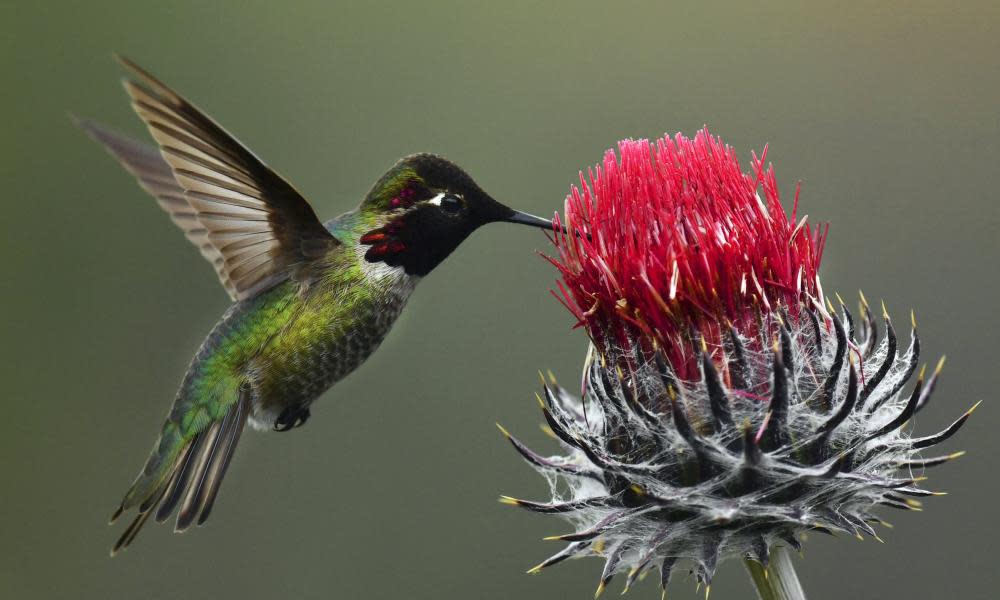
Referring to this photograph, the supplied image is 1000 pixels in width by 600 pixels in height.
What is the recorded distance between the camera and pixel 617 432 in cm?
320

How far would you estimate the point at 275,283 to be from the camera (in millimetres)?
4004

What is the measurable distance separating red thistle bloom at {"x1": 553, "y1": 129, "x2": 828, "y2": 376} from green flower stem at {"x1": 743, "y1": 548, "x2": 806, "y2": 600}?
571 millimetres

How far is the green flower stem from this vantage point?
284 cm

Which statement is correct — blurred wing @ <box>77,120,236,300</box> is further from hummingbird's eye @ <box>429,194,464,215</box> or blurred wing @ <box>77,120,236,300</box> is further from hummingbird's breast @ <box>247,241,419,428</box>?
hummingbird's eye @ <box>429,194,464,215</box>

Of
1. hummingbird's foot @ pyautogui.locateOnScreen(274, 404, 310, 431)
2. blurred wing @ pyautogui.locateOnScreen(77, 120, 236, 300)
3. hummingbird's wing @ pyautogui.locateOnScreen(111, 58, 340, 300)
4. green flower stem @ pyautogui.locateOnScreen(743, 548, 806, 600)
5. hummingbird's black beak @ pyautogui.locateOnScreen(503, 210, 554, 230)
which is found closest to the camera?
green flower stem @ pyautogui.locateOnScreen(743, 548, 806, 600)

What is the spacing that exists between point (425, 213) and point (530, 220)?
1.48ft

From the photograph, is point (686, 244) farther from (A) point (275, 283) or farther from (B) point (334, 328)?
(A) point (275, 283)

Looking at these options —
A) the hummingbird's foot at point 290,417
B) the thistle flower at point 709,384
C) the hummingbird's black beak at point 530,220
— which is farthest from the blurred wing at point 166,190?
the thistle flower at point 709,384

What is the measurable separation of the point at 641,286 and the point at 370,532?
4.13m

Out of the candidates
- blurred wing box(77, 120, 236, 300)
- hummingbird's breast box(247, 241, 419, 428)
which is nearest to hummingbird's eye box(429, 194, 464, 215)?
hummingbird's breast box(247, 241, 419, 428)

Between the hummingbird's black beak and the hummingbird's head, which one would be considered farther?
the hummingbird's head

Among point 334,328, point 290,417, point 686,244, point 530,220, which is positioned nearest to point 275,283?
point 334,328

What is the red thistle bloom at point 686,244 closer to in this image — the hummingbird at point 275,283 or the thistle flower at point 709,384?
the thistle flower at point 709,384

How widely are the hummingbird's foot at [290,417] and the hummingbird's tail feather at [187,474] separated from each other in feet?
0.44
